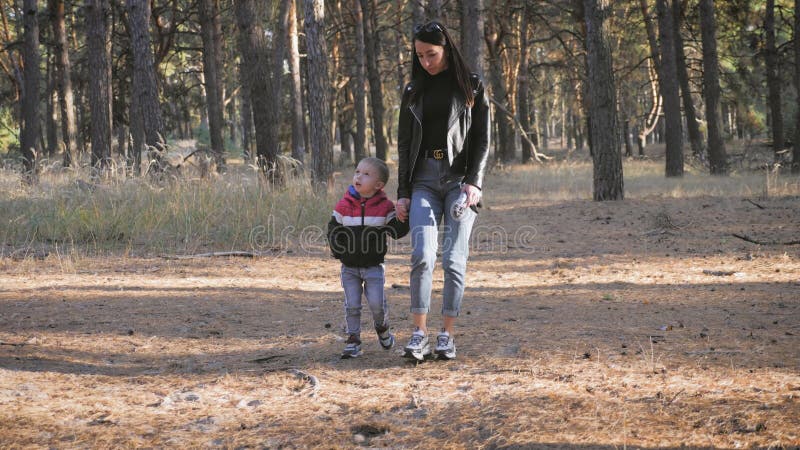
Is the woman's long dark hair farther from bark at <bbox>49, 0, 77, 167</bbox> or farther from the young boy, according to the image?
bark at <bbox>49, 0, 77, 167</bbox>

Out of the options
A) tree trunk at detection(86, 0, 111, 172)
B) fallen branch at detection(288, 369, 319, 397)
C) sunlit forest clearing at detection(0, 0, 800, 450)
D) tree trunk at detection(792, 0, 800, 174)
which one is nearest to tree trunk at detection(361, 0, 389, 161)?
sunlit forest clearing at detection(0, 0, 800, 450)

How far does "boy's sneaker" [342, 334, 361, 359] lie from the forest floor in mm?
143

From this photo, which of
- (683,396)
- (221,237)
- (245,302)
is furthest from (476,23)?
(683,396)

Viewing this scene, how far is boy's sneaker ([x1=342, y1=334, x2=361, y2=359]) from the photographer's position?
4.63m

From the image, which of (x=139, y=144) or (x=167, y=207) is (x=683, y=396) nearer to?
(x=167, y=207)

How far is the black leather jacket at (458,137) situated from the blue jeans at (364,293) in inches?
21.0

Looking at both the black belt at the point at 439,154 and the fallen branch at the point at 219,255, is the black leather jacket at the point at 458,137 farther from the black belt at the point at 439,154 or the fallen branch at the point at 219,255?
the fallen branch at the point at 219,255

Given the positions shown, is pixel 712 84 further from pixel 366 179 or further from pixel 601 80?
pixel 366 179

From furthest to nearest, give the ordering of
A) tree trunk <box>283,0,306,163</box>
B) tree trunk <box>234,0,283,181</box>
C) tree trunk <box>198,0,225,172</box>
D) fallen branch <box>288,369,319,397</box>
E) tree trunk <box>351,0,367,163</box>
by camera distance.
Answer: tree trunk <box>351,0,367,163</box> < tree trunk <box>283,0,306,163</box> < tree trunk <box>198,0,225,172</box> < tree trunk <box>234,0,283,181</box> < fallen branch <box>288,369,319,397</box>

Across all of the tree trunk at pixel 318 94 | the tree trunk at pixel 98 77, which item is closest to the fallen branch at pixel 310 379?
the tree trunk at pixel 318 94

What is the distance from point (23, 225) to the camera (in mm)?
9672

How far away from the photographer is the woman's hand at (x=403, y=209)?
4.45 m

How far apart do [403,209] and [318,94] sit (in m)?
9.36

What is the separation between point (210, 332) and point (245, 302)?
3.60 ft
